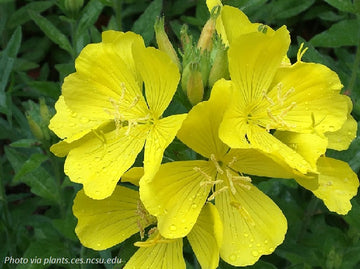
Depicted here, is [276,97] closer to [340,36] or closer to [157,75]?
[157,75]

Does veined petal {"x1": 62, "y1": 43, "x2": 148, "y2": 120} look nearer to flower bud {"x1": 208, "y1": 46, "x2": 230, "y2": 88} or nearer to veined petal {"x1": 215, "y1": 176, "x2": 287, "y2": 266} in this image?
flower bud {"x1": 208, "y1": 46, "x2": 230, "y2": 88}

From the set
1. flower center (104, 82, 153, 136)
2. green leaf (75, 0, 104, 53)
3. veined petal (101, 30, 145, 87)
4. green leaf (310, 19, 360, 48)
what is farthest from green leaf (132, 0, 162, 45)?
flower center (104, 82, 153, 136)

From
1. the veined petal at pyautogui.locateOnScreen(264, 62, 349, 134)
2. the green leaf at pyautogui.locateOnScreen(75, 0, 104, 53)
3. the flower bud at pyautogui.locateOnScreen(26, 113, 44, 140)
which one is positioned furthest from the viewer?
the green leaf at pyautogui.locateOnScreen(75, 0, 104, 53)

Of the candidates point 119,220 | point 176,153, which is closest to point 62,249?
point 119,220

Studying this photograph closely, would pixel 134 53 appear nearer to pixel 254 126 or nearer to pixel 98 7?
pixel 254 126

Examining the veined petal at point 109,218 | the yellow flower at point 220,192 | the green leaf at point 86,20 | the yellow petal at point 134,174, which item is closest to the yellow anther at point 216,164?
the yellow flower at point 220,192

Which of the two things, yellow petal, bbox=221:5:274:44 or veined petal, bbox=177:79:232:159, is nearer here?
veined petal, bbox=177:79:232:159

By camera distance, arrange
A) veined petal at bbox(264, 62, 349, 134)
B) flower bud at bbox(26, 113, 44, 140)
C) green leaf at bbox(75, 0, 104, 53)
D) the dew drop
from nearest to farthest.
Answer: the dew drop, veined petal at bbox(264, 62, 349, 134), flower bud at bbox(26, 113, 44, 140), green leaf at bbox(75, 0, 104, 53)

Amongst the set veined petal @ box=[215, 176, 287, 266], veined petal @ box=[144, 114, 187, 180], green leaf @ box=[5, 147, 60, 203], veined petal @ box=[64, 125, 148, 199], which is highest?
veined petal @ box=[144, 114, 187, 180]

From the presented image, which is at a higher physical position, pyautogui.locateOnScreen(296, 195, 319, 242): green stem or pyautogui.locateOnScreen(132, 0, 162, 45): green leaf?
pyautogui.locateOnScreen(132, 0, 162, 45): green leaf
